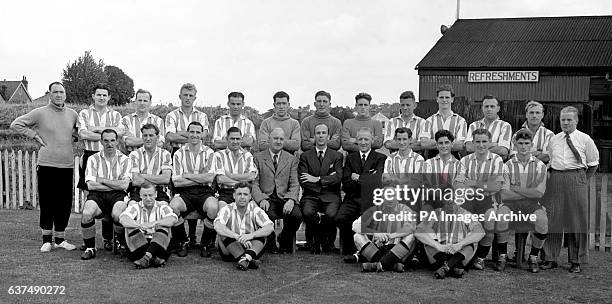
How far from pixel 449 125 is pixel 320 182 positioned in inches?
66.7

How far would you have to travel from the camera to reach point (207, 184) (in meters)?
7.22

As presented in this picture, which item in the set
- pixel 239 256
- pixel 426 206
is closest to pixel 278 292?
pixel 239 256

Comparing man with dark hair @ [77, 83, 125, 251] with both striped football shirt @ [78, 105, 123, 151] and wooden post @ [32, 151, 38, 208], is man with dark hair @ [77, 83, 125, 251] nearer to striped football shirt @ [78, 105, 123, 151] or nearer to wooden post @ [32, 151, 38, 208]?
striped football shirt @ [78, 105, 123, 151]

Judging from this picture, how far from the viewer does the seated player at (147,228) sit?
6.33 m

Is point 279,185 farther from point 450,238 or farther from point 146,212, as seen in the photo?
point 450,238

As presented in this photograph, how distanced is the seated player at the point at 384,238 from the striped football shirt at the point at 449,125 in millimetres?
1328

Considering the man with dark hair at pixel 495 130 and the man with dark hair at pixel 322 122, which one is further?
the man with dark hair at pixel 322 122

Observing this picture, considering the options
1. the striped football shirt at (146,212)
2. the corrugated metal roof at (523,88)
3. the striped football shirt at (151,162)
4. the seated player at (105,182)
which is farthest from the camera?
the corrugated metal roof at (523,88)

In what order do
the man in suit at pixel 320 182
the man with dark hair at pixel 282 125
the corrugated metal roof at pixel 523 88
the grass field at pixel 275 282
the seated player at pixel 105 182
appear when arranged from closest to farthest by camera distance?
the grass field at pixel 275 282
the seated player at pixel 105 182
the man in suit at pixel 320 182
the man with dark hair at pixel 282 125
the corrugated metal roof at pixel 523 88

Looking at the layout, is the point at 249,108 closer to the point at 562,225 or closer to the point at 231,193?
the point at 231,193

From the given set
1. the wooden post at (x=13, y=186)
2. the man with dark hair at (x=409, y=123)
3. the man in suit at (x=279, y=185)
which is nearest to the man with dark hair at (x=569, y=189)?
the man with dark hair at (x=409, y=123)

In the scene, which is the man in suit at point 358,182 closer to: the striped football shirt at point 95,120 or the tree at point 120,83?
the striped football shirt at point 95,120

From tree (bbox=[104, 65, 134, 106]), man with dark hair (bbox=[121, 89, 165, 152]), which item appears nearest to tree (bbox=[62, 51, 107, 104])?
tree (bbox=[104, 65, 134, 106])

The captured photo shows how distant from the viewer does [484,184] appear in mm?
6602
